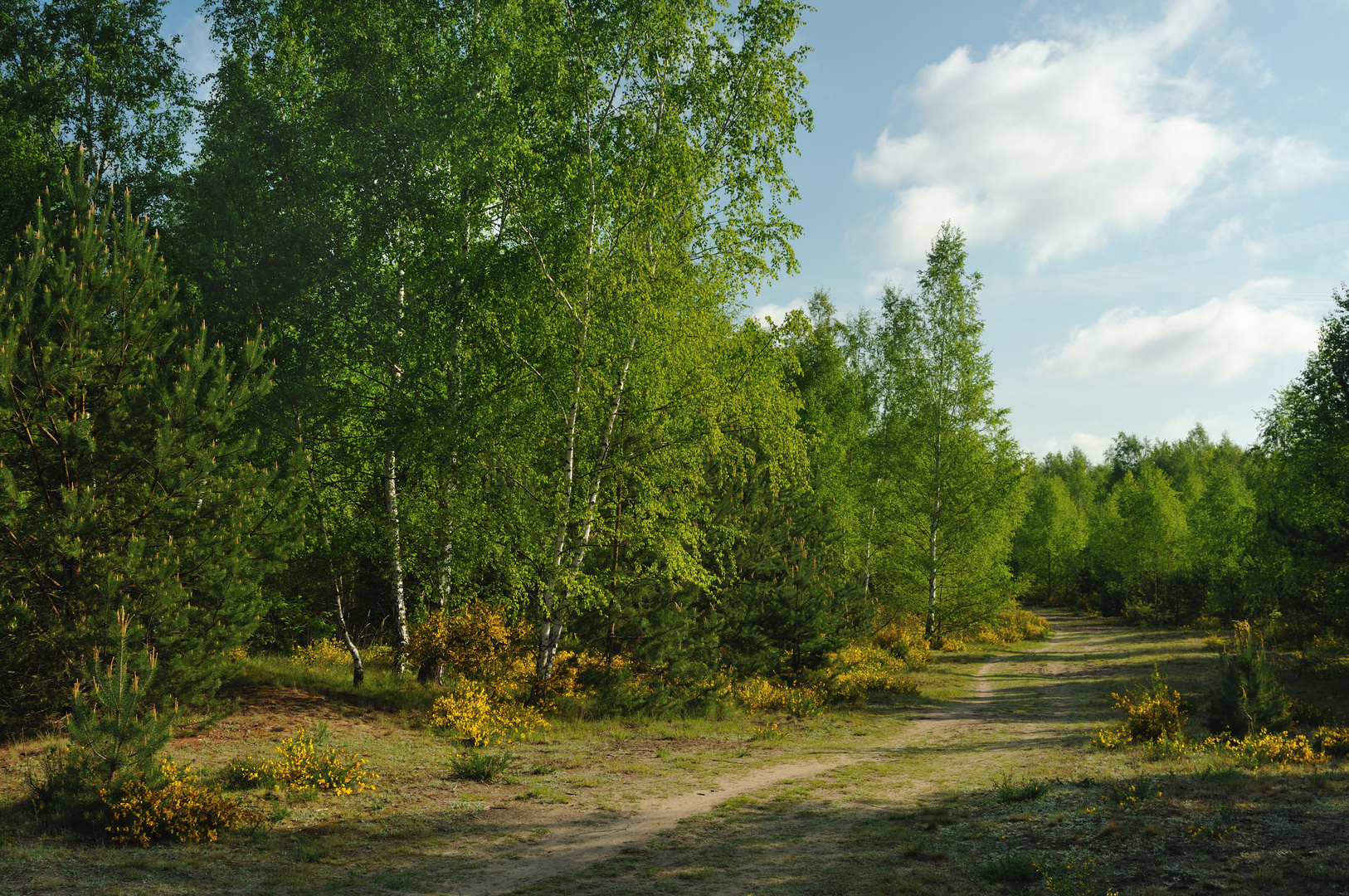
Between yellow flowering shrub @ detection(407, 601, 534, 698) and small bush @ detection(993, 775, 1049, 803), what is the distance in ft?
27.6

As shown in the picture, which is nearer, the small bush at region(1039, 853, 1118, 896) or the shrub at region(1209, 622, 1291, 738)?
the small bush at region(1039, 853, 1118, 896)

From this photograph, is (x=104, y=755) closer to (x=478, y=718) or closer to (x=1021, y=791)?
(x=478, y=718)

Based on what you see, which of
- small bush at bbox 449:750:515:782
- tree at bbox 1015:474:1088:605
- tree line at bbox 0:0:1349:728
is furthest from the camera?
tree at bbox 1015:474:1088:605

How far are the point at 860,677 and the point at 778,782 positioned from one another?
31.0ft

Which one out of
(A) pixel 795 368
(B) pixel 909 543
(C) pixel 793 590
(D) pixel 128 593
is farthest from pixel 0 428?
(B) pixel 909 543

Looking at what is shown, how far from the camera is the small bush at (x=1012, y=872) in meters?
6.27

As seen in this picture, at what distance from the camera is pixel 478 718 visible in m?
12.3

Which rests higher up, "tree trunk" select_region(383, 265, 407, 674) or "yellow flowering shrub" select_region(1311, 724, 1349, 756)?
"tree trunk" select_region(383, 265, 407, 674)

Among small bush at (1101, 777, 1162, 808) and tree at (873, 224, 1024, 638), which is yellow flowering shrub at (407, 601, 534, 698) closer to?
small bush at (1101, 777, 1162, 808)

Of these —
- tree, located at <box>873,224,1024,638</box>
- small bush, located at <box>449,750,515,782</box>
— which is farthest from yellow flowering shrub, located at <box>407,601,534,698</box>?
tree, located at <box>873,224,1024,638</box>

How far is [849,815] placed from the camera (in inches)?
348

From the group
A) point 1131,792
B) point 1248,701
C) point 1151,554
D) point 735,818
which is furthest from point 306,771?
point 1151,554

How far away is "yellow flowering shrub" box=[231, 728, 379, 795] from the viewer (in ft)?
28.2

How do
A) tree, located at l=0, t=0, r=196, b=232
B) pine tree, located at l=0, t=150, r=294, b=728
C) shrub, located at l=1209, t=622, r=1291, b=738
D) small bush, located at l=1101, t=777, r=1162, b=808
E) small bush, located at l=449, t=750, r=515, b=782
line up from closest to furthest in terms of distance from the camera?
1. small bush, located at l=1101, t=777, r=1162, b=808
2. pine tree, located at l=0, t=150, r=294, b=728
3. small bush, located at l=449, t=750, r=515, b=782
4. shrub, located at l=1209, t=622, r=1291, b=738
5. tree, located at l=0, t=0, r=196, b=232
